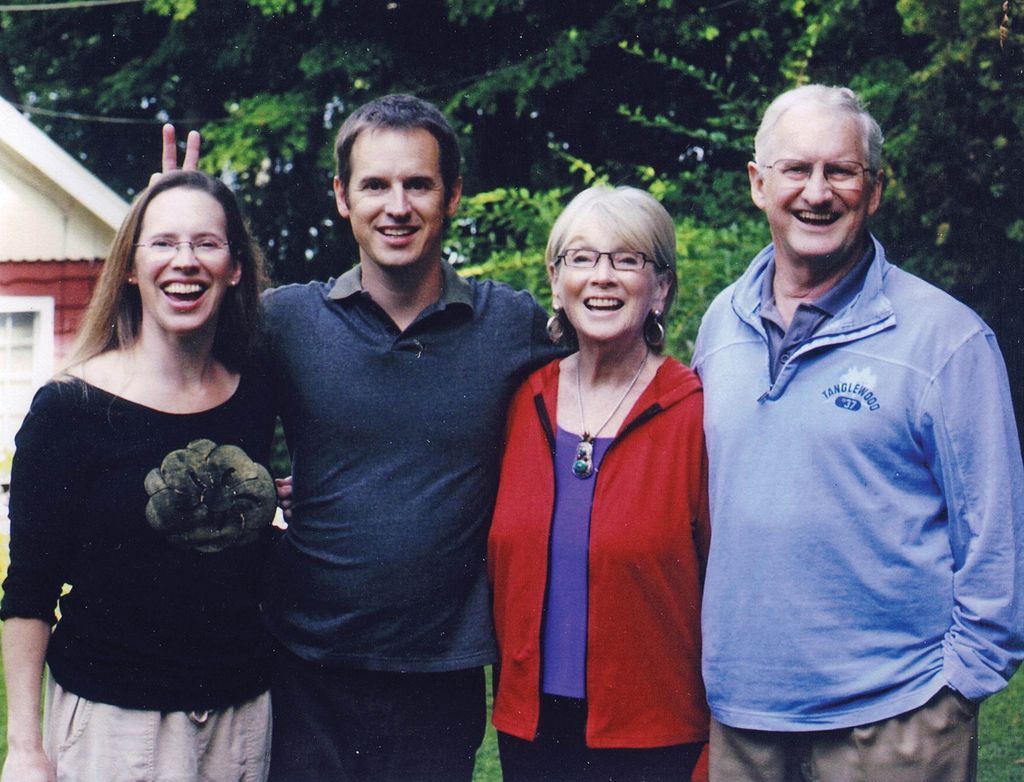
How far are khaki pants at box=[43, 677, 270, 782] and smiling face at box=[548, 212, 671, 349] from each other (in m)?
1.27

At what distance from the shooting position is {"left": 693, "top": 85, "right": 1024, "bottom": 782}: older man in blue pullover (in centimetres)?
297

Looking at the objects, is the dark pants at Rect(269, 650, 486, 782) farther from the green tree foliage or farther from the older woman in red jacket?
the green tree foliage

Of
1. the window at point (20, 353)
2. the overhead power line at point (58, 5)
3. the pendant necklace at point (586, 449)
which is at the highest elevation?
the overhead power line at point (58, 5)

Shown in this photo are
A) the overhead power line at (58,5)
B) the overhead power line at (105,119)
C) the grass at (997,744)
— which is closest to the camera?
the grass at (997,744)

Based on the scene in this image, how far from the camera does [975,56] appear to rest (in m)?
8.34

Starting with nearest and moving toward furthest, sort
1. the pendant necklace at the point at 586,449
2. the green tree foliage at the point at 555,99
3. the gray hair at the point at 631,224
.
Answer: the pendant necklace at the point at 586,449 < the gray hair at the point at 631,224 < the green tree foliage at the point at 555,99

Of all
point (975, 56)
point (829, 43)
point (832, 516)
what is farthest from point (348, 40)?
point (832, 516)

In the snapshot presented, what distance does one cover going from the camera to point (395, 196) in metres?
3.40

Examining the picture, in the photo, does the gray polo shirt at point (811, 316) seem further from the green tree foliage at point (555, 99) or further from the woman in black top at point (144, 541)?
the green tree foliage at point (555, 99)

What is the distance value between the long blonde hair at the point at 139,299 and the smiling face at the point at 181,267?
0.07 ft

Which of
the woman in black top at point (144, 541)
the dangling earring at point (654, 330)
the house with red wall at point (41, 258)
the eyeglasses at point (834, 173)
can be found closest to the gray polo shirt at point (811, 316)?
the eyeglasses at point (834, 173)

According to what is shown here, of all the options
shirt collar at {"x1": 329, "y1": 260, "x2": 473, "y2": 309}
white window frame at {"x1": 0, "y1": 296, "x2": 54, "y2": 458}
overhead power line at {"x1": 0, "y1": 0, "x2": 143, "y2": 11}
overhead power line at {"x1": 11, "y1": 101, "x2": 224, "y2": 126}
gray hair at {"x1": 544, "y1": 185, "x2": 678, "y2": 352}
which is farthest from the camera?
overhead power line at {"x1": 11, "y1": 101, "x2": 224, "y2": 126}

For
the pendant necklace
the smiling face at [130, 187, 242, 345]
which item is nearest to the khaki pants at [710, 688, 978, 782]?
the pendant necklace

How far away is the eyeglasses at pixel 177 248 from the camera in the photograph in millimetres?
3139
